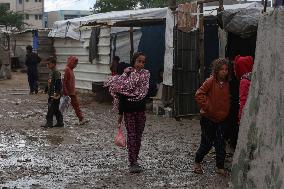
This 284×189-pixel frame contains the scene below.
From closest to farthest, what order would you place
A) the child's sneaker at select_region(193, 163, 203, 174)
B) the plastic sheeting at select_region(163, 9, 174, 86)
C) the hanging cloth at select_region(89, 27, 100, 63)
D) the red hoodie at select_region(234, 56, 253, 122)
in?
the red hoodie at select_region(234, 56, 253, 122), the child's sneaker at select_region(193, 163, 203, 174), the plastic sheeting at select_region(163, 9, 174, 86), the hanging cloth at select_region(89, 27, 100, 63)

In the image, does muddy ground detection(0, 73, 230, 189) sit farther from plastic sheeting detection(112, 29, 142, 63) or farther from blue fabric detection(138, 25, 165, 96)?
plastic sheeting detection(112, 29, 142, 63)

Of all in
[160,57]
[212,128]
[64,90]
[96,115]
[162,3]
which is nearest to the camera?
[212,128]

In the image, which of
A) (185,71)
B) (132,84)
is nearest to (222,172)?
(132,84)

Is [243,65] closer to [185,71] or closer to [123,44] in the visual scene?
[185,71]

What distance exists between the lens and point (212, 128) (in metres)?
6.28

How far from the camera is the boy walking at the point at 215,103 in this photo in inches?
240

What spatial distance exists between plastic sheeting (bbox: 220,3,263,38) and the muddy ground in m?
1.88

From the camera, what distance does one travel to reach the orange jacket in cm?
613

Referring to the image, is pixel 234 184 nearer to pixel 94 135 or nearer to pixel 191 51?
pixel 94 135

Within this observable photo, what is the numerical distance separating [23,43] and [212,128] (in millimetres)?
24405

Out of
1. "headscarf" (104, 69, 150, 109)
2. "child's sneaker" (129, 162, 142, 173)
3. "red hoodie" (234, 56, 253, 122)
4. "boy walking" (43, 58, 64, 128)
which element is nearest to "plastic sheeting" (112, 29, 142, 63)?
"boy walking" (43, 58, 64, 128)

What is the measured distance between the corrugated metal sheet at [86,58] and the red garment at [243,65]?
9.34m

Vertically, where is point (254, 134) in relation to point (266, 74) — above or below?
below

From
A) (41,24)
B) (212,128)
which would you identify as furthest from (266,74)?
(41,24)
